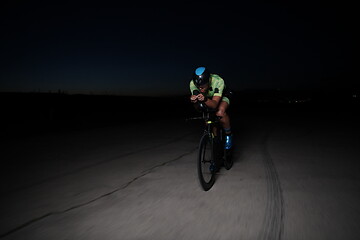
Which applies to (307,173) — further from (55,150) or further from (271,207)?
(55,150)

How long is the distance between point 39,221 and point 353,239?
350cm

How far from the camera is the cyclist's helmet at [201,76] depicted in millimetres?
4088

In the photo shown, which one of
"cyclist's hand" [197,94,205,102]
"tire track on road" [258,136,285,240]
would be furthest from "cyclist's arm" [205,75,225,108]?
"tire track on road" [258,136,285,240]

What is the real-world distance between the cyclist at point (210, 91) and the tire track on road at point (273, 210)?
1.04m

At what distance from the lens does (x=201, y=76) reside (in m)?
4.08

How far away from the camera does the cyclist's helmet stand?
161 inches

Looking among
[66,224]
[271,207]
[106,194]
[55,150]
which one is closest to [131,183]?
[106,194]

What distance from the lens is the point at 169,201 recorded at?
3723mm

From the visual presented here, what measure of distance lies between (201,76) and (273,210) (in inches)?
85.3

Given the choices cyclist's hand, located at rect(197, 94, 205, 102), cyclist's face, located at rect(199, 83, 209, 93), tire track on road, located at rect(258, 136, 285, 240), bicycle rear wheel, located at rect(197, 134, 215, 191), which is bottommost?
tire track on road, located at rect(258, 136, 285, 240)

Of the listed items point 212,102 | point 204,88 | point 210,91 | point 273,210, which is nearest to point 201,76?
point 204,88

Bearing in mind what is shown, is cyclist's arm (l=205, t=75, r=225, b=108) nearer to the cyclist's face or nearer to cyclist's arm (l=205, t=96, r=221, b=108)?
cyclist's arm (l=205, t=96, r=221, b=108)

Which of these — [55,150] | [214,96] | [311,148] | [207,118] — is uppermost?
[214,96]

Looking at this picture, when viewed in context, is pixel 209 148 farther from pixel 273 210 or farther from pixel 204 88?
pixel 273 210
